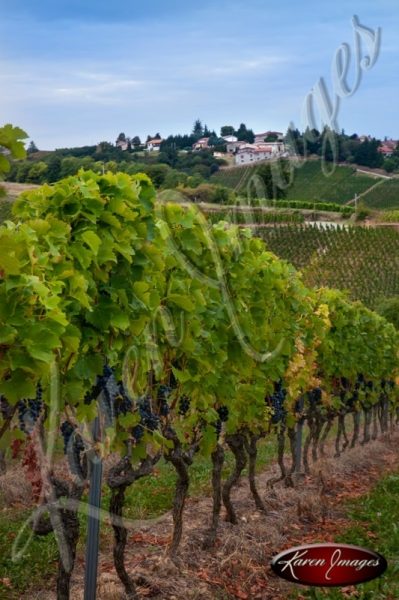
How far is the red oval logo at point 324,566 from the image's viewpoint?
496 cm

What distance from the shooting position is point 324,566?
511 cm

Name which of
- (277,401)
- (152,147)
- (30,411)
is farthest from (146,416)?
(152,147)

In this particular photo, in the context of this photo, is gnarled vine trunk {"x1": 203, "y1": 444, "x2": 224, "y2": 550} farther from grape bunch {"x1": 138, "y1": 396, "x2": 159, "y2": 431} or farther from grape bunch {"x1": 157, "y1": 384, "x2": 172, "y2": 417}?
grape bunch {"x1": 138, "y1": 396, "x2": 159, "y2": 431}

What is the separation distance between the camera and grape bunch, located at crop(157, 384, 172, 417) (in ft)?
18.1

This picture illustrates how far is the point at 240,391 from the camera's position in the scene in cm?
780

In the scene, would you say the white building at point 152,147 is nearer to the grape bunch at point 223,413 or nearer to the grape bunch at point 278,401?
the grape bunch at point 278,401

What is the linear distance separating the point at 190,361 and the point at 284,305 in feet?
9.77

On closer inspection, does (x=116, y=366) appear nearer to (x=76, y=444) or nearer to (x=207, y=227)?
(x=76, y=444)

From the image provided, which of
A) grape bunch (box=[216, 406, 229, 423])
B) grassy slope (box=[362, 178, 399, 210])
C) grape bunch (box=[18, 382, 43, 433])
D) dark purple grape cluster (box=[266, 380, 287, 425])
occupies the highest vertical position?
grassy slope (box=[362, 178, 399, 210])

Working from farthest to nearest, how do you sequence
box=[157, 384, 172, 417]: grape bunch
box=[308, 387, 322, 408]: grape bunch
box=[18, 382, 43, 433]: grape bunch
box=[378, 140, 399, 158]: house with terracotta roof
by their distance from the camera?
box=[378, 140, 399, 158]: house with terracotta roof, box=[308, 387, 322, 408]: grape bunch, box=[157, 384, 172, 417]: grape bunch, box=[18, 382, 43, 433]: grape bunch

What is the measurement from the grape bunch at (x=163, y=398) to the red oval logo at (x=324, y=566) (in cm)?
128

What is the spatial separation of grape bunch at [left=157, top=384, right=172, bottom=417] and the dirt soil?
1236 millimetres

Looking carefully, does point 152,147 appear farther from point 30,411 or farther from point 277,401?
point 30,411

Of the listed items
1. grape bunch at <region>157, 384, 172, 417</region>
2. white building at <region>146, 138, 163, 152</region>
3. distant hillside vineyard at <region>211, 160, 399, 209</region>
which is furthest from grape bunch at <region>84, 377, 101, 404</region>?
distant hillside vineyard at <region>211, 160, 399, 209</region>
